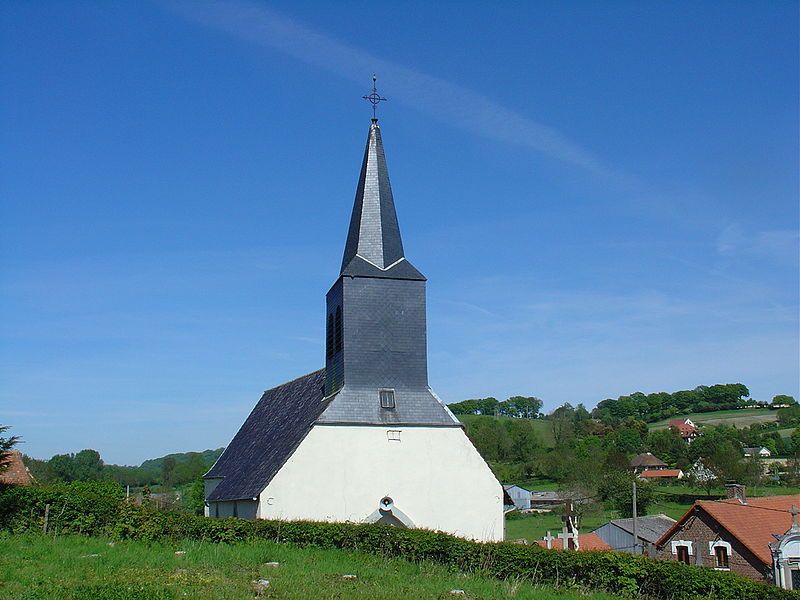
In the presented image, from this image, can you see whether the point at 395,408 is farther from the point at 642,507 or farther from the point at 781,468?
the point at 781,468

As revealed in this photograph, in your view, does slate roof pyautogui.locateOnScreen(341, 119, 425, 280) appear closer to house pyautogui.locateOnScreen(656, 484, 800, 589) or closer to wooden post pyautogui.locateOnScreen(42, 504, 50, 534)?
wooden post pyautogui.locateOnScreen(42, 504, 50, 534)

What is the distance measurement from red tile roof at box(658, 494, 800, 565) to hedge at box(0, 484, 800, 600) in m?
15.2

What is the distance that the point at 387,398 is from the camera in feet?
82.1

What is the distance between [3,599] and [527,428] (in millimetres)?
116601

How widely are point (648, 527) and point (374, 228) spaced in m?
29.6

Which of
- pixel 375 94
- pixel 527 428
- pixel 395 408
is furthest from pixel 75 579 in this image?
pixel 527 428

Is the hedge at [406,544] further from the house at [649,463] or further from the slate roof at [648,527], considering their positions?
the house at [649,463]

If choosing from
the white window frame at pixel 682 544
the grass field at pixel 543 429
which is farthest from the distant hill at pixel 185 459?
the white window frame at pixel 682 544

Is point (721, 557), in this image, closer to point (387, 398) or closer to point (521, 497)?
point (387, 398)

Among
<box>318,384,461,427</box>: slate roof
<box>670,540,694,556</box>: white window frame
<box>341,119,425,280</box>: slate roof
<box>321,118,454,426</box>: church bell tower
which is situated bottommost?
<box>670,540,694,556</box>: white window frame

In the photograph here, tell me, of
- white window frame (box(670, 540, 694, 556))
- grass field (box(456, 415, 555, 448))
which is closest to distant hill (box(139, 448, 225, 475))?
grass field (box(456, 415, 555, 448))

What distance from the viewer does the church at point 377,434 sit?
78.7ft

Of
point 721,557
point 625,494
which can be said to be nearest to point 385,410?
point 721,557

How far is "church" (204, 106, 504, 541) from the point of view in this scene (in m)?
24.0
